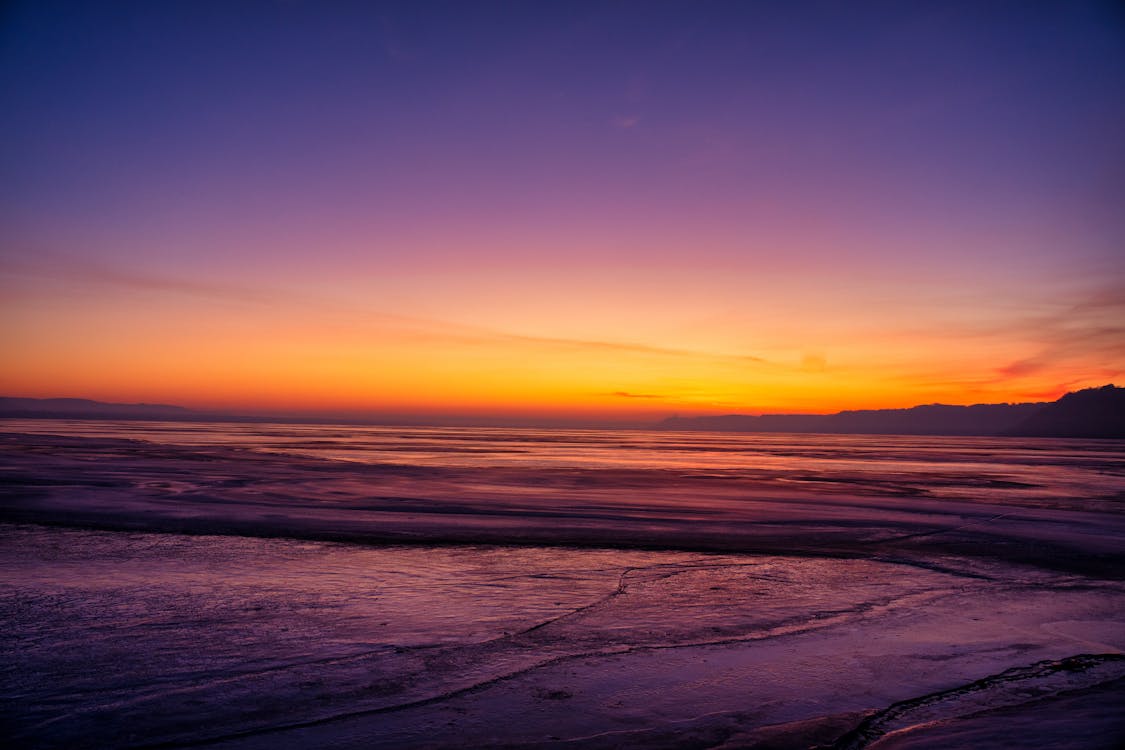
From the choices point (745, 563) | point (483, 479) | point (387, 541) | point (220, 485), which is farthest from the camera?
point (483, 479)

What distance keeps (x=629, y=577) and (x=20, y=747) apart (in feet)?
18.6

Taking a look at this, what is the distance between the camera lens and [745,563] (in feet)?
29.3

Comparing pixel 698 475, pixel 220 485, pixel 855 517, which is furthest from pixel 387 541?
pixel 698 475

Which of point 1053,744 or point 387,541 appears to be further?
point 387,541

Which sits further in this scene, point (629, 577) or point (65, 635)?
point (629, 577)

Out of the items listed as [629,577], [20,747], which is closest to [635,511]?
Result: [629,577]

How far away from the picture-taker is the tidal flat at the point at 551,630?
13.1 ft

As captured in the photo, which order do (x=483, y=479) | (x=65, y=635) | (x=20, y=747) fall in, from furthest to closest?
(x=483, y=479)
(x=65, y=635)
(x=20, y=747)

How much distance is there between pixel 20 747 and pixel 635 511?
11604 mm

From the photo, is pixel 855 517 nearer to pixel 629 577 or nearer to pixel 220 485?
pixel 629 577

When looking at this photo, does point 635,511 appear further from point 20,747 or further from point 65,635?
point 20,747

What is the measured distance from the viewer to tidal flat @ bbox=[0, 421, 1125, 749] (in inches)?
157

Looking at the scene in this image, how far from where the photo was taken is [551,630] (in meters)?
5.79

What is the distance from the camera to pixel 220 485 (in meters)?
18.4
